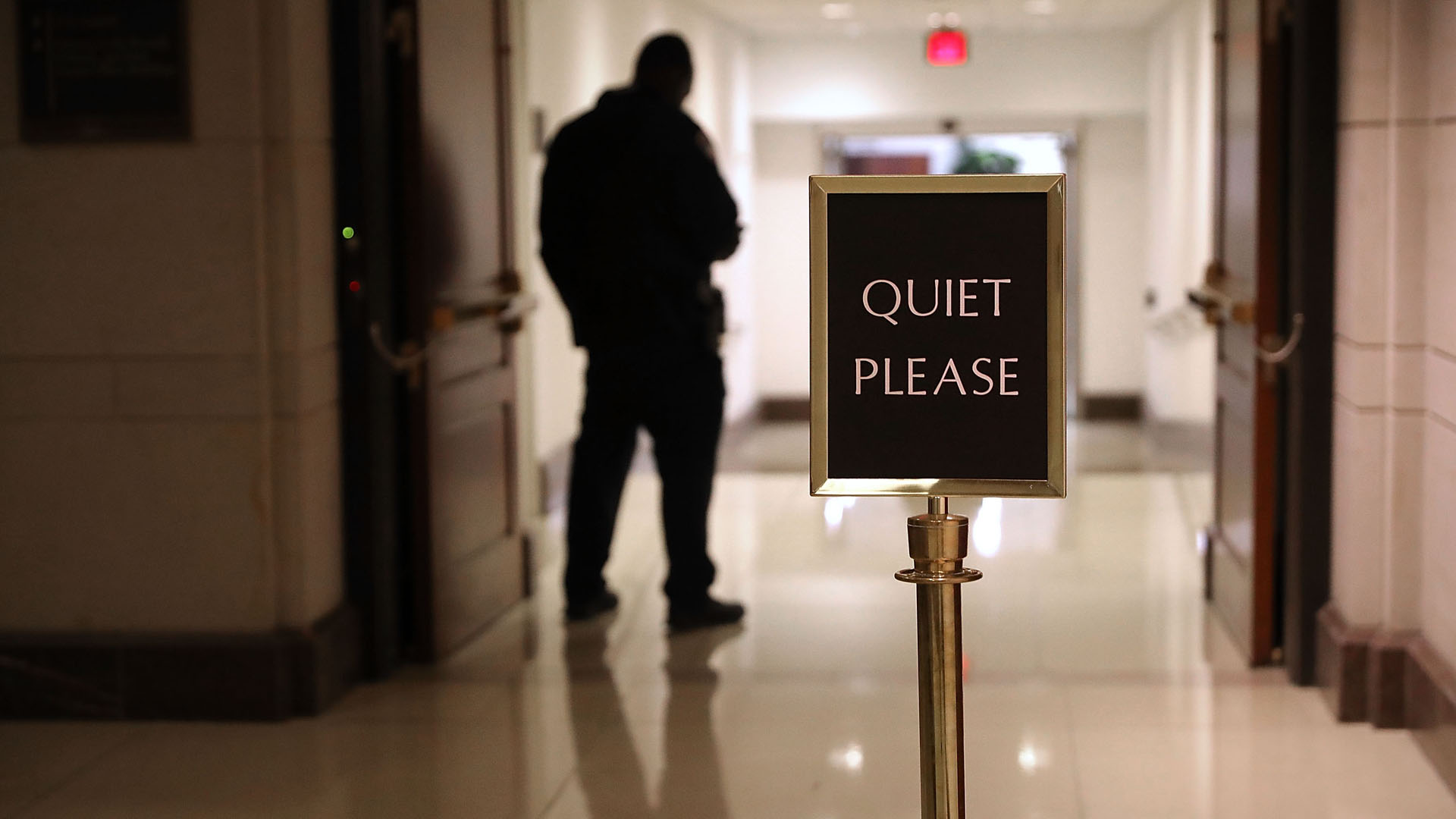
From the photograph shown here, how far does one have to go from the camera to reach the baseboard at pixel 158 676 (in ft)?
12.2

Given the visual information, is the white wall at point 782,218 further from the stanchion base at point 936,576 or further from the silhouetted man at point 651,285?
the stanchion base at point 936,576

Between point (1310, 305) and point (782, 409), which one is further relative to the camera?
point (782, 409)

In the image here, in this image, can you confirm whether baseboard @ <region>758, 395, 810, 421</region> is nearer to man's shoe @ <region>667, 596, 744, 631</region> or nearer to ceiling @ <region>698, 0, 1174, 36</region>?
ceiling @ <region>698, 0, 1174, 36</region>

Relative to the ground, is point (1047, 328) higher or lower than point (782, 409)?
higher

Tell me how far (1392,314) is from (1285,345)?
38 centimetres

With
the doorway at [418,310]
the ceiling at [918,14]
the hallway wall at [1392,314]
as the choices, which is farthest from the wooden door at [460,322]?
the ceiling at [918,14]

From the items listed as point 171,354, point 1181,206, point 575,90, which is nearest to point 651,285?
point 171,354

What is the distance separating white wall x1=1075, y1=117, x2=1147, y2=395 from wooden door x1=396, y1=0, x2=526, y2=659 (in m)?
6.31

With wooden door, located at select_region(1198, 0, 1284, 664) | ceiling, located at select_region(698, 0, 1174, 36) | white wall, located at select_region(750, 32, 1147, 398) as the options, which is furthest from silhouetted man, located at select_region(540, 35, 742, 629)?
white wall, located at select_region(750, 32, 1147, 398)

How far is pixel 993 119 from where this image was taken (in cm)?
1045

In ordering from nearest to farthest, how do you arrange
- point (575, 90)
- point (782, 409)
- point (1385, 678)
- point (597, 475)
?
1. point (1385, 678)
2. point (597, 475)
3. point (575, 90)
4. point (782, 409)

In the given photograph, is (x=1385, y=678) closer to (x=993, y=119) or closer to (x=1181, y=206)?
(x=1181, y=206)

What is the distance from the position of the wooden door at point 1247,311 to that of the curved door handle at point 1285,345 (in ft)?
0.07

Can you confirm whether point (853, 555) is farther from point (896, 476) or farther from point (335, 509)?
point (896, 476)
